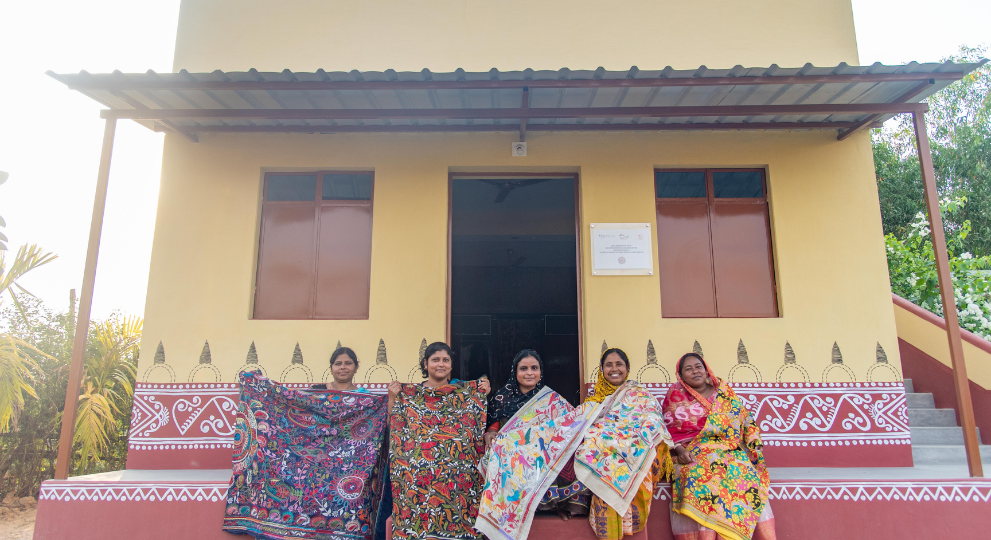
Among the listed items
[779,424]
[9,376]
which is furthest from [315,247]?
[779,424]

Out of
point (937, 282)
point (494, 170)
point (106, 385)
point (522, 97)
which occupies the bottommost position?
point (106, 385)

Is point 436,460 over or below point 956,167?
below

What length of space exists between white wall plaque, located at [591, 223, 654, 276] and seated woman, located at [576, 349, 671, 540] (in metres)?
1.14

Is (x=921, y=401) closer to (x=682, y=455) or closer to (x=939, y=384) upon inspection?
(x=939, y=384)

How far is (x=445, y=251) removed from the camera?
487cm

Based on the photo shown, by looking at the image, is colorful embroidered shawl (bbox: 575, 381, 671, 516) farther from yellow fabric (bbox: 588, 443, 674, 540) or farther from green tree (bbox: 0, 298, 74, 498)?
green tree (bbox: 0, 298, 74, 498)

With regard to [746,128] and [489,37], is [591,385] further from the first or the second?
[489,37]

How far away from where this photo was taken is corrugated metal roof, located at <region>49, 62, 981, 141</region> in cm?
380

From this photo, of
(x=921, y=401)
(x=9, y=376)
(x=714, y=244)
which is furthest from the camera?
(x=921, y=401)

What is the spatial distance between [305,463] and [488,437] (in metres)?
1.17

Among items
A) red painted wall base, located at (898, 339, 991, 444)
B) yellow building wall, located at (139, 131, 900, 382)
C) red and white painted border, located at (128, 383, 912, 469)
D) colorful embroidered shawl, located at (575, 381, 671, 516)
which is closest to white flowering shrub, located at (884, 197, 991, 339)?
red painted wall base, located at (898, 339, 991, 444)

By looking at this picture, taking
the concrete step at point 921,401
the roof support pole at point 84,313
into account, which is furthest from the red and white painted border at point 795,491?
the concrete step at point 921,401

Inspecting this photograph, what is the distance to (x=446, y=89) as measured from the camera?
4004 mm

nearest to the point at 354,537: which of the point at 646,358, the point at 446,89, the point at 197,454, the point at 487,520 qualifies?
the point at 487,520
